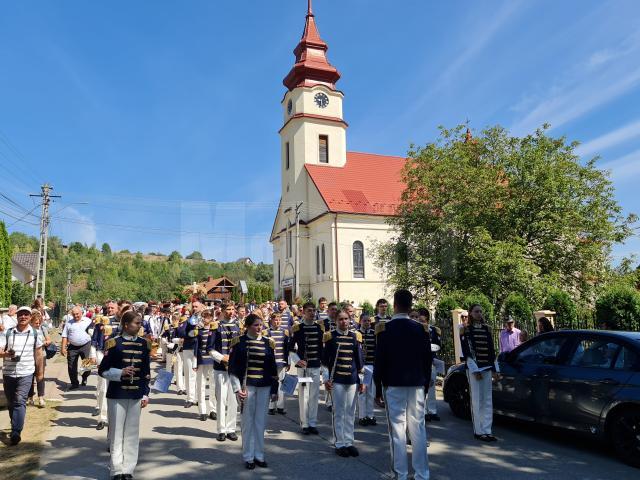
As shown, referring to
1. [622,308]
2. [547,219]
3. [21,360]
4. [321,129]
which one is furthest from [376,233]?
[21,360]

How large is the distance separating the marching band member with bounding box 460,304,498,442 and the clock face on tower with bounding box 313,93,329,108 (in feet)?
124

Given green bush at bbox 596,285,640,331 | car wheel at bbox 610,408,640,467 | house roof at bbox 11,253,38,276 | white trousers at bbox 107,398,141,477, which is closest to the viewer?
white trousers at bbox 107,398,141,477

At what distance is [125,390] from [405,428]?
330cm

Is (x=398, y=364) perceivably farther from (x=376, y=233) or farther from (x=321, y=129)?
(x=321, y=129)

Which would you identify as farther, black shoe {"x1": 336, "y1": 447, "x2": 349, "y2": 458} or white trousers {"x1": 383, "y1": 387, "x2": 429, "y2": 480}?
black shoe {"x1": 336, "y1": 447, "x2": 349, "y2": 458}

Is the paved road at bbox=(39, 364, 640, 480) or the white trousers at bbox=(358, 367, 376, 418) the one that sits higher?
the white trousers at bbox=(358, 367, 376, 418)

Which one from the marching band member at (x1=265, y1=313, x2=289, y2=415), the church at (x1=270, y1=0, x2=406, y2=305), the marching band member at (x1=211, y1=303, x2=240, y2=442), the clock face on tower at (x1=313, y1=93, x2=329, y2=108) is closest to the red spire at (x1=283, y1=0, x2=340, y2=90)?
the church at (x1=270, y1=0, x2=406, y2=305)

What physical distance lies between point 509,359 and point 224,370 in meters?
4.66

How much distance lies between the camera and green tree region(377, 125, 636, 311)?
1942cm

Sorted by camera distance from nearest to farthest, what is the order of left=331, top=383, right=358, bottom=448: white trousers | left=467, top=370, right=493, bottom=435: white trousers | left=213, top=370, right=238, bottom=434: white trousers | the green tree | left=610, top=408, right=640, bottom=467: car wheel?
left=610, top=408, right=640, bottom=467: car wheel → left=331, top=383, right=358, bottom=448: white trousers → left=467, top=370, right=493, bottom=435: white trousers → left=213, top=370, right=238, bottom=434: white trousers → the green tree

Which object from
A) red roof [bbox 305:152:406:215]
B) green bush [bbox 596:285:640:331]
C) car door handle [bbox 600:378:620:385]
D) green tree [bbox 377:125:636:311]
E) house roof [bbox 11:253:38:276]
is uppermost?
red roof [bbox 305:152:406:215]

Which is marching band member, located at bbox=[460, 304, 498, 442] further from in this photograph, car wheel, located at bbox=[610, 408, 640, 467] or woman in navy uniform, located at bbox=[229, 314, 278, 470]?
woman in navy uniform, located at bbox=[229, 314, 278, 470]

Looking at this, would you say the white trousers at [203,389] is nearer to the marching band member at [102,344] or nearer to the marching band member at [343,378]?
the marching band member at [102,344]

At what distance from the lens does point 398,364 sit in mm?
5602
